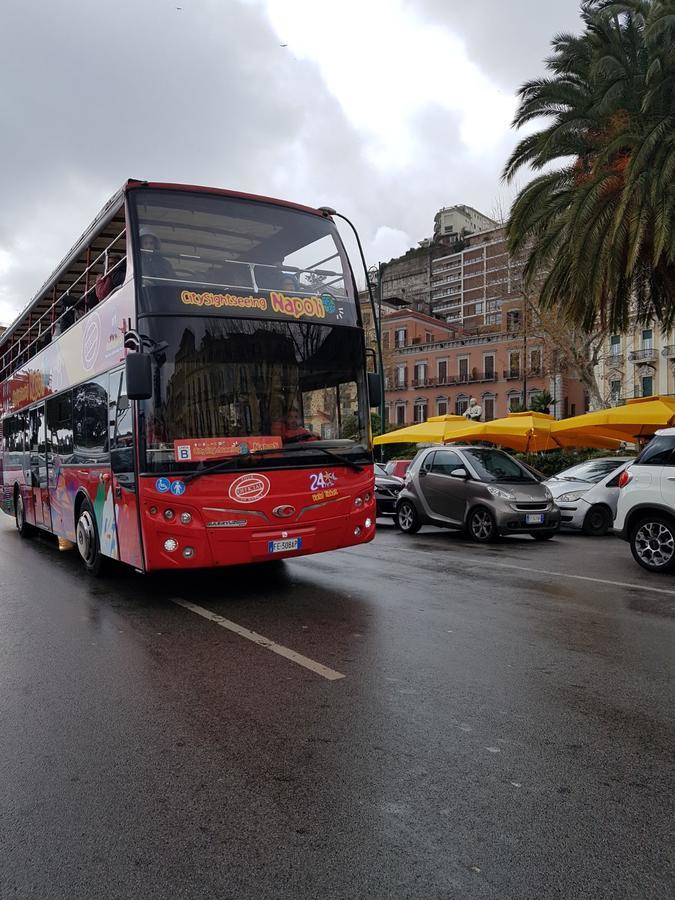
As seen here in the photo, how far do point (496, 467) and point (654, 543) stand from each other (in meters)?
4.44

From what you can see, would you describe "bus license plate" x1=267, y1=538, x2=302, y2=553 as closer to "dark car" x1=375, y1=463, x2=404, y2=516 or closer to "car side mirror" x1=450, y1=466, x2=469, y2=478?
"car side mirror" x1=450, y1=466, x2=469, y2=478

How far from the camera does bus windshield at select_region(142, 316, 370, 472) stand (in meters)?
6.79

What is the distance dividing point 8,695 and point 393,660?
2623 millimetres

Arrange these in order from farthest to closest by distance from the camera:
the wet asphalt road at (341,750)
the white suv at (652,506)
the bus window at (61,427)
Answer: the bus window at (61,427) < the white suv at (652,506) < the wet asphalt road at (341,750)

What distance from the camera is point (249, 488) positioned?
7.01m

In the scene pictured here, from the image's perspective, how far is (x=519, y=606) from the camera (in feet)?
23.4

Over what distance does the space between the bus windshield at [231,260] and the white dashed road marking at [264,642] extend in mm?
2918

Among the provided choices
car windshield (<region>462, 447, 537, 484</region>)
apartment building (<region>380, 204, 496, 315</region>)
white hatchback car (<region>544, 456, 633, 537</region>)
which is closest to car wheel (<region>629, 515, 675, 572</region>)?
car windshield (<region>462, 447, 537, 484</region>)

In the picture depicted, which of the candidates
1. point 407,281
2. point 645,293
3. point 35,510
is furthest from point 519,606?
point 407,281

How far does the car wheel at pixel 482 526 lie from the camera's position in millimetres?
12738

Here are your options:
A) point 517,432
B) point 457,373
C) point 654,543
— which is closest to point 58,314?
point 654,543

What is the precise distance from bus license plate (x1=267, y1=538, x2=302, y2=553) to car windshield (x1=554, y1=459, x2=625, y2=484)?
33.1 ft

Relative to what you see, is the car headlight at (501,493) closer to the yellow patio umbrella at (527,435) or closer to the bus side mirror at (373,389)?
the bus side mirror at (373,389)

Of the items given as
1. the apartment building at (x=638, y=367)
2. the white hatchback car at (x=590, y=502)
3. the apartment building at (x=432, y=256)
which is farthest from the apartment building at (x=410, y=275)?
the white hatchback car at (x=590, y=502)
